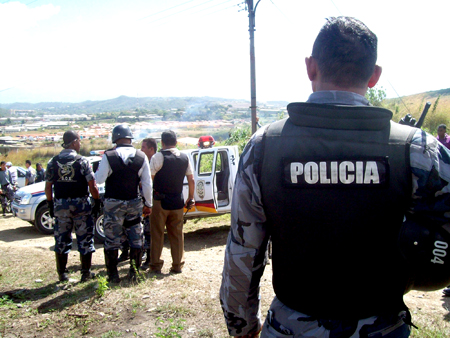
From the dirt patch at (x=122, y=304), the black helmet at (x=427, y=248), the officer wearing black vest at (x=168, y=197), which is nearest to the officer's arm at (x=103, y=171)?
the officer wearing black vest at (x=168, y=197)

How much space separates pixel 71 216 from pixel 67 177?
51 centimetres

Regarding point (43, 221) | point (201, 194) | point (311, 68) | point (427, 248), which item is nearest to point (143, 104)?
point (43, 221)

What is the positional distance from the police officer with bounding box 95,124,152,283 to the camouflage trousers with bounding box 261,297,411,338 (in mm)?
3609

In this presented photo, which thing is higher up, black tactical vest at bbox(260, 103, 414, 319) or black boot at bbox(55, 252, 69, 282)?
black tactical vest at bbox(260, 103, 414, 319)

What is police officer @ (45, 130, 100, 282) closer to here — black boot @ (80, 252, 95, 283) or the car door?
black boot @ (80, 252, 95, 283)

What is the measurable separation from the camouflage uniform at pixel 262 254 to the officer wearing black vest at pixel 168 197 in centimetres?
378

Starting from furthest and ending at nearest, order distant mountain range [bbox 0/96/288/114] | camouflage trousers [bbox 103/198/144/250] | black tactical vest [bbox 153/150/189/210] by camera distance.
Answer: distant mountain range [bbox 0/96/288/114] → black tactical vest [bbox 153/150/189/210] → camouflage trousers [bbox 103/198/144/250]

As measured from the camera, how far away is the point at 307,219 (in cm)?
125

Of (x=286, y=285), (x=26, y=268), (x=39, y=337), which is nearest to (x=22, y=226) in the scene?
(x=26, y=268)

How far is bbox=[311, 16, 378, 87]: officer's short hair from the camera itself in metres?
1.30

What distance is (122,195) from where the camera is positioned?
4617mm

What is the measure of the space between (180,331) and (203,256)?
3.64m

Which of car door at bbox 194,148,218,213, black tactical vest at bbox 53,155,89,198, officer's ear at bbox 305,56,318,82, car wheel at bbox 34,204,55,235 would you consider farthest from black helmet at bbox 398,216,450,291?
car wheel at bbox 34,204,55,235

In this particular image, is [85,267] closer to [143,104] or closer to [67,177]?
[67,177]
